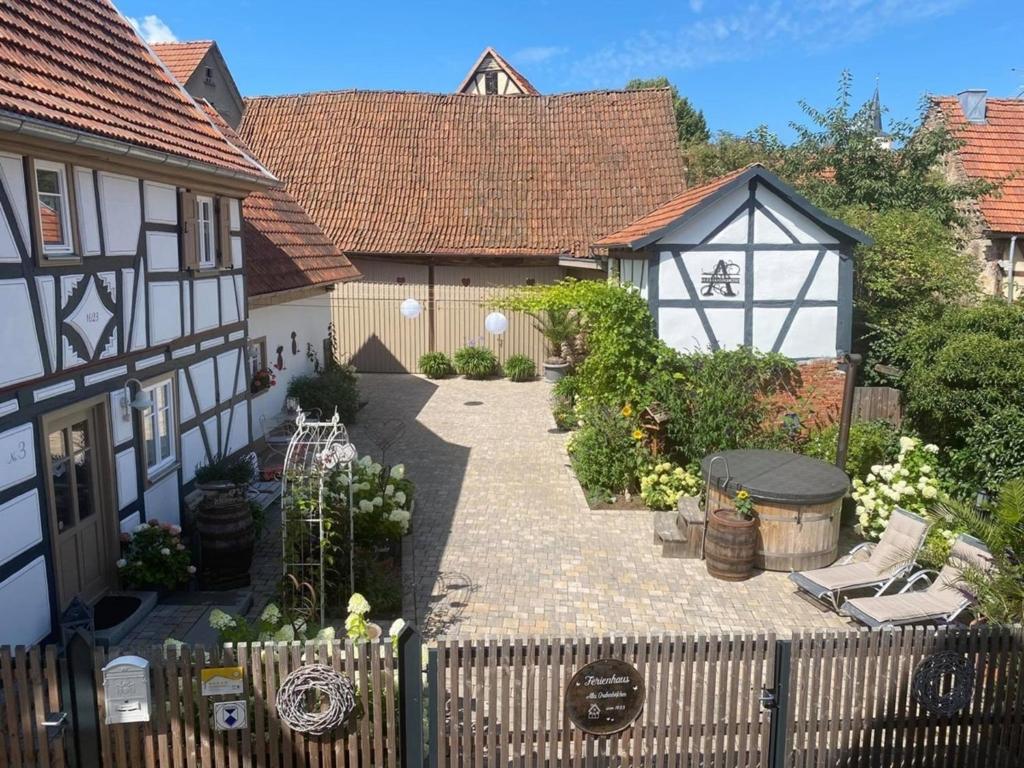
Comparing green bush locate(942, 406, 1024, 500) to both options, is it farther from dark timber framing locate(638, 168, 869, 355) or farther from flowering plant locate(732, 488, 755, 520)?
flowering plant locate(732, 488, 755, 520)

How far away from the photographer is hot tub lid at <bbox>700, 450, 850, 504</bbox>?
9094mm

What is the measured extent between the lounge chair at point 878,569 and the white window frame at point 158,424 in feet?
23.1

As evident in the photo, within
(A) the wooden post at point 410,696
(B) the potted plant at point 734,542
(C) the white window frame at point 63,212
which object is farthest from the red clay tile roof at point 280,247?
(A) the wooden post at point 410,696

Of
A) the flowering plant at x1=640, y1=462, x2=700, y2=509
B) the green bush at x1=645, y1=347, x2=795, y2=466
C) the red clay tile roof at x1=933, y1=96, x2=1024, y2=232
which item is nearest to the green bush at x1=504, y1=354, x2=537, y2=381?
the green bush at x1=645, y1=347, x2=795, y2=466

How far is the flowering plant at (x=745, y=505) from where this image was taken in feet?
30.1

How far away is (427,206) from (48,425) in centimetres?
1580

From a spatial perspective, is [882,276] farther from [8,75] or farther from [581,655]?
[8,75]

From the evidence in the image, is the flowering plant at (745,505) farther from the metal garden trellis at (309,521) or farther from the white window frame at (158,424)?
the white window frame at (158,424)

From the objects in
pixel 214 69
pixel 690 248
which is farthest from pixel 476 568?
pixel 214 69

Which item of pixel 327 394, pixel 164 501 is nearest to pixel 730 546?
pixel 164 501

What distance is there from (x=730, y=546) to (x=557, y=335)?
11095 millimetres

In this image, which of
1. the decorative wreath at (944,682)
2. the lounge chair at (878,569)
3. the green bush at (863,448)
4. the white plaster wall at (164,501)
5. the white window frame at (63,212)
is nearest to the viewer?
the decorative wreath at (944,682)

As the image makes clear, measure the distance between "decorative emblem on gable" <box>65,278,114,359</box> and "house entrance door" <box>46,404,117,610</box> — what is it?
64 centimetres

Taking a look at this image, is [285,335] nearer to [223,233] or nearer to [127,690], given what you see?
[223,233]
